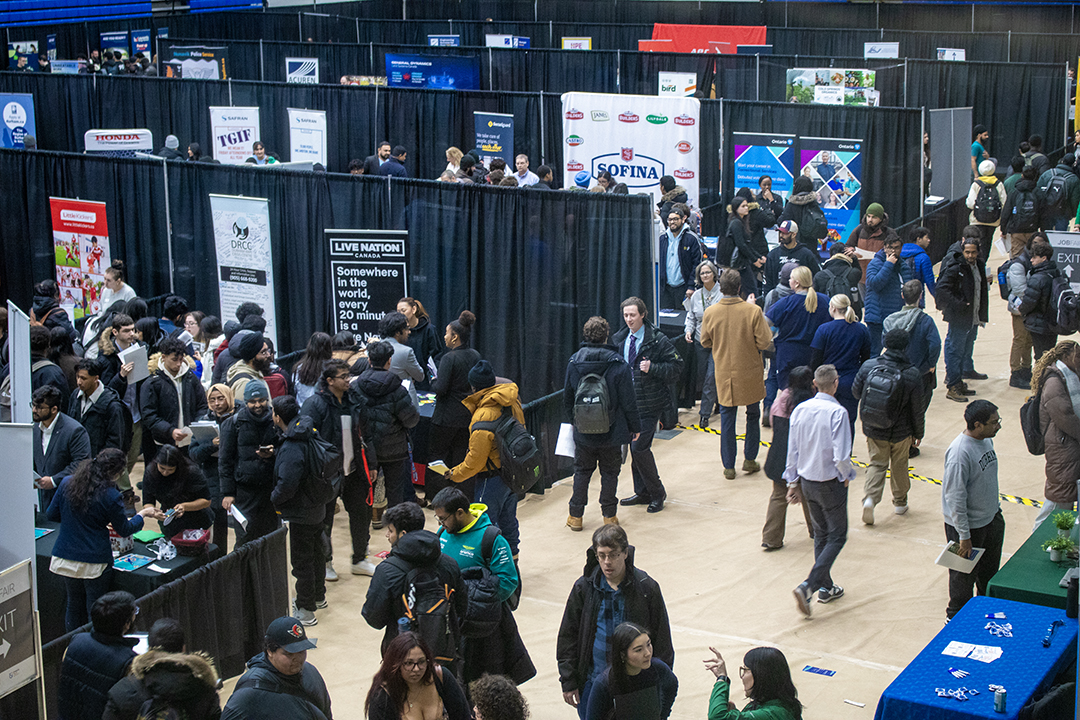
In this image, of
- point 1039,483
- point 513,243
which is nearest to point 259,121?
point 513,243

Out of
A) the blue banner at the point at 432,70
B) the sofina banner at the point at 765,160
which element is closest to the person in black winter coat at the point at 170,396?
the sofina banner at the point at 765,160

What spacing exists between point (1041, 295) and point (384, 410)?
6043mm

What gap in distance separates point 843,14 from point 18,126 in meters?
21.3

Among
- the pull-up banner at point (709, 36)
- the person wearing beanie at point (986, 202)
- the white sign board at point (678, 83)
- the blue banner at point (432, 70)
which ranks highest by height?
the pull-up banner at point (709, 36)

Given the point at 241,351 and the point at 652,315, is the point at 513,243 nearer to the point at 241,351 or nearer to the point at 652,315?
the point at 652,315

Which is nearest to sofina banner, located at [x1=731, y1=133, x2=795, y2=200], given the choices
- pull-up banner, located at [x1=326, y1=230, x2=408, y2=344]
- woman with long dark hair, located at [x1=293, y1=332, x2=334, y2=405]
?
pull-up banner, located at [x1=326, y1=230, x2=408, y2=344]

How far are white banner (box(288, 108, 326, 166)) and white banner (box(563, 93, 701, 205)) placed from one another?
5.07m

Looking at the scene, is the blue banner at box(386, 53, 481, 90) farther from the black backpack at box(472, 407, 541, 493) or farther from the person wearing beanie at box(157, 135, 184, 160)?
the black backpack at box(472, 407, 541, 493)

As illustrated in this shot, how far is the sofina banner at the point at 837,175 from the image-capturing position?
14578 mm

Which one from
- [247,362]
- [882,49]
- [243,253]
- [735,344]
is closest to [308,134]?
[243,253]

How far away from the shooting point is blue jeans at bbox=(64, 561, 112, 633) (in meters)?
6.42

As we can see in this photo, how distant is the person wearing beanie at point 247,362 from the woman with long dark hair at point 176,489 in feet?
4.09

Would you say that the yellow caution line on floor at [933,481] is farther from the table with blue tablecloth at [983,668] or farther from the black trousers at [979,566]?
the table with blue tablecloth at [983,668]

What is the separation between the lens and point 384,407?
25.0ft
